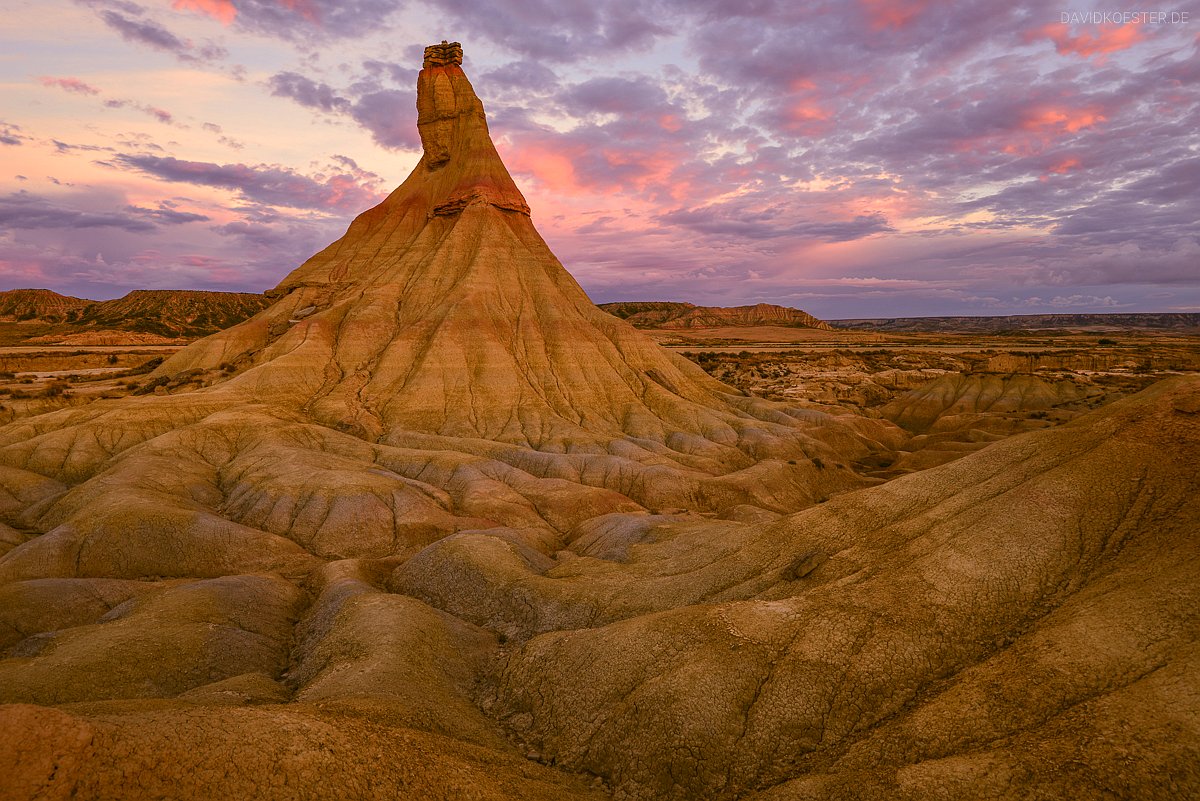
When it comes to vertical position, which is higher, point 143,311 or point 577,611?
point 143,311

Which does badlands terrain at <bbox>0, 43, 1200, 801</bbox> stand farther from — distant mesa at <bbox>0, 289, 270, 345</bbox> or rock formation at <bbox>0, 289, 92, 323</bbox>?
rock formation at <bbox>0, 289, 92, 323</bbox>

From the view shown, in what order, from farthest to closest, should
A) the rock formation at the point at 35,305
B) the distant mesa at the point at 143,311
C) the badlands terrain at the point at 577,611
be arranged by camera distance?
1. the rock formation at the point at 35,305
2. the distant mesa at the point at 143,311
3. the badlands terrain at the point at 577,611

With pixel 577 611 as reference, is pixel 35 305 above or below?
above

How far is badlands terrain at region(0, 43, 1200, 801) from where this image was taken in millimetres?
11922

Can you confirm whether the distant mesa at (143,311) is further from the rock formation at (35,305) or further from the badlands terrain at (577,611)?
the badlands terrain at (577,611)

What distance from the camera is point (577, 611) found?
2484 centimetres

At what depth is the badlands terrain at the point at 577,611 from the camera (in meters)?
11.9

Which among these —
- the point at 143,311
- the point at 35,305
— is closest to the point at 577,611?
the point at 143,311

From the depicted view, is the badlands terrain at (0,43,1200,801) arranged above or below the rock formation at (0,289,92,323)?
below

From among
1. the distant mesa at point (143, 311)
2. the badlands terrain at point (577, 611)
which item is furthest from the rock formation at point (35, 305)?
the badlands terrain at point (577, 611)

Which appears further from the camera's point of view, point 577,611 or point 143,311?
point 143,311

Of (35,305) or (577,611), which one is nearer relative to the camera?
(577,611)

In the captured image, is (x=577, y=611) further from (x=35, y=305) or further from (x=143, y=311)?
(x=35, y=305)

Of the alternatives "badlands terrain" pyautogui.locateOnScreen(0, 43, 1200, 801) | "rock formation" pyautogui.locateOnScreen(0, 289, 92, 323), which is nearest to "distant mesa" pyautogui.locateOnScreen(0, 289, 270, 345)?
"rock formation" pyautogui.locateOnScreen(0, 289, 92, 323)
